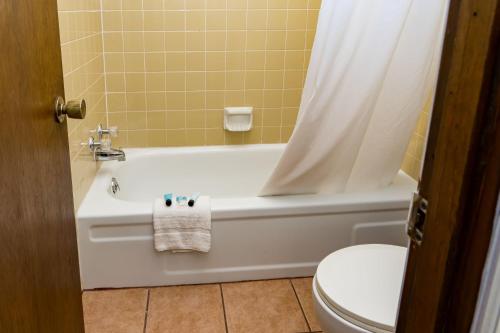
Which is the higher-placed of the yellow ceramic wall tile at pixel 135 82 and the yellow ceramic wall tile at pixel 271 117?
the yellow ceramic wall tile at pixel 135 82

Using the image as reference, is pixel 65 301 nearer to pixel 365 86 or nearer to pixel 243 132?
pixel 365 86

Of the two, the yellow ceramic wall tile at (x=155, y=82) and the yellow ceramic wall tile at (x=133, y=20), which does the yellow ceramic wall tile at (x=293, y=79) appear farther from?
the yellow ceramic wall tile at (x=133, y=20)

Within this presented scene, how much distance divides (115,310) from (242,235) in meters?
0.67

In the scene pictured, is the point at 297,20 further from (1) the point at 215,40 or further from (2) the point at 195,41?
(2) the point at 195,41

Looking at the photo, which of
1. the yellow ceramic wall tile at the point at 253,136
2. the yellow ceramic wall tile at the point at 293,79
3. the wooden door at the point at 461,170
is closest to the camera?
the wooden door at the point at 461,170

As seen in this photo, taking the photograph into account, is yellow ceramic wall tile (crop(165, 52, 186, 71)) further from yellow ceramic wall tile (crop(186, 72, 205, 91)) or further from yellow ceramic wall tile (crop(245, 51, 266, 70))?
yellow ceramic wall tile (crop(245, 51, 266, 70))

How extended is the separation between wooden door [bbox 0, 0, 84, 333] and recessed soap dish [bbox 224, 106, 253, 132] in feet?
5.99

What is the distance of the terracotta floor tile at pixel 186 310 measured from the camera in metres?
2.06

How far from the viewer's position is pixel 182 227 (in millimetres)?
2252

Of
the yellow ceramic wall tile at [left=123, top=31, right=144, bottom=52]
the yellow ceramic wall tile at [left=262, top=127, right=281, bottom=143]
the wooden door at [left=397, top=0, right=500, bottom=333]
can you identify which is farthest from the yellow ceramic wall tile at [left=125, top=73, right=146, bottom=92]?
the wooden door at [left=397, top=0, right=500, bottom=333]

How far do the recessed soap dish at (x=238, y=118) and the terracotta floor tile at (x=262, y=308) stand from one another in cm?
107

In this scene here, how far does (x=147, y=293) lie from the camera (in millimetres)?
2291

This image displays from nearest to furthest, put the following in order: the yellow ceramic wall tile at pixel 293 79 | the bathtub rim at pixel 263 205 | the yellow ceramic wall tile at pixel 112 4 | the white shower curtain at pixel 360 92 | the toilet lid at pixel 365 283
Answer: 1. the toilet lid at pixel 365 283
2. the white shower curtain at pixel 360 92
3. the bathtub rim at pixel 263 205
4. the yellow ceramic wall tile at pixel 112 4
5. the yellow ceramic wall tile at pixel 293 79

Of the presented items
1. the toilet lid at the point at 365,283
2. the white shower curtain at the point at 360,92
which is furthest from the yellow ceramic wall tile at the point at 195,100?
the toilet lid at the point at 365,283
